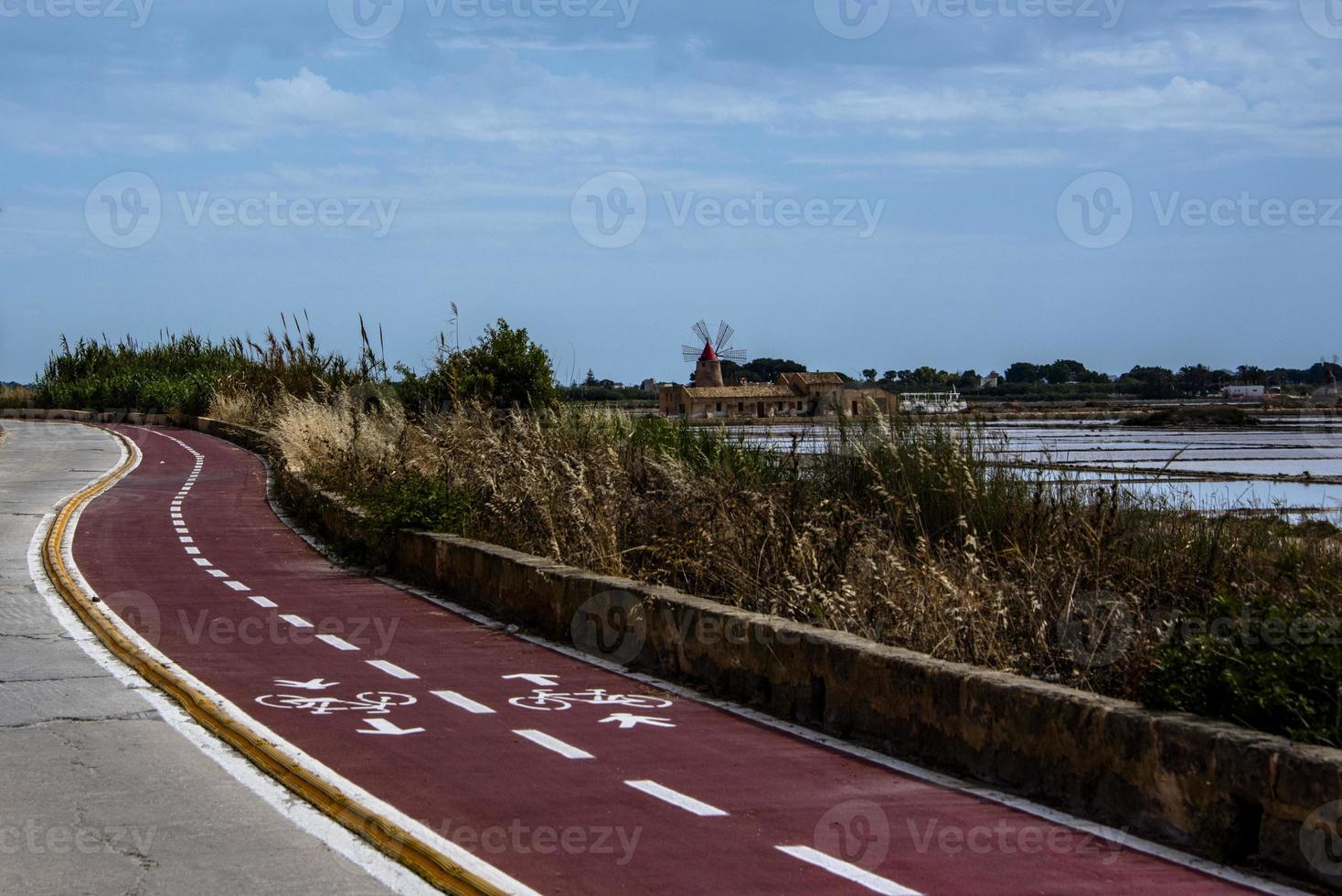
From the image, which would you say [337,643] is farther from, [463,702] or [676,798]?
[676,798]

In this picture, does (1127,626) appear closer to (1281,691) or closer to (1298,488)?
(1281,691)

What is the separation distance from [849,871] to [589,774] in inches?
82.8

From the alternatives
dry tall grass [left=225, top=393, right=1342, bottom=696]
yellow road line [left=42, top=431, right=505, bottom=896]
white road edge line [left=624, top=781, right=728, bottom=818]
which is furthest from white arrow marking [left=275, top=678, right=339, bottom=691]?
white road edge line [left=624, top=781, right=728, bottom=818]

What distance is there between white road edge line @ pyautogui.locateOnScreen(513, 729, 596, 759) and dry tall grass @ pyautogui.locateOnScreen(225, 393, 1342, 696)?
2.21 meters

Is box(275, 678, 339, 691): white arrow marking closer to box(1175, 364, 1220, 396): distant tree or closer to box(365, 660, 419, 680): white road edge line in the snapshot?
box(365, 660, 419, 680): white road edge line

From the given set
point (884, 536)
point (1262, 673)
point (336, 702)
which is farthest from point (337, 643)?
point (1262, 673)

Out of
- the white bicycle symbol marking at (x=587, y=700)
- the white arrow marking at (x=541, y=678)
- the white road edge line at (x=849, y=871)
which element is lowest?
the white arrow marking at (x=541, y=678)

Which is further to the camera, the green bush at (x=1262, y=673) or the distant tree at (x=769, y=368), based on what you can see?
the distant tree at (x=769, y=368)

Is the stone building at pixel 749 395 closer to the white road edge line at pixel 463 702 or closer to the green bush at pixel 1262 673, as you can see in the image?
the white road edge line at pixel 463 702

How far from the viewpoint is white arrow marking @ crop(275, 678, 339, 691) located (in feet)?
34.0

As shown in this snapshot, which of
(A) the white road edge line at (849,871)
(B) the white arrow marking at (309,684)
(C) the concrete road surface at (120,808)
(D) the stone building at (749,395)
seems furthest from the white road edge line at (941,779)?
(D) the stone building at (749,395)

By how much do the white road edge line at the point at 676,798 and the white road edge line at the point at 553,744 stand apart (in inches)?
27.6

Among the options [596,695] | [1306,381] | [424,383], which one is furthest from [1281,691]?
[1306,381]

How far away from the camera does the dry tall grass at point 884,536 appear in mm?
8930
